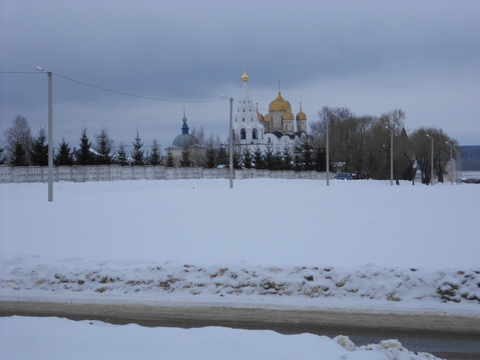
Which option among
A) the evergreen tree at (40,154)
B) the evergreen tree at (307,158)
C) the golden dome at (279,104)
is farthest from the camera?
the golden dome at (279,104)

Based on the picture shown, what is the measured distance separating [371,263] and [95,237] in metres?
8.05

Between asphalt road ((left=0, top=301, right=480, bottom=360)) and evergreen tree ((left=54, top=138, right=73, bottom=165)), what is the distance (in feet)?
182

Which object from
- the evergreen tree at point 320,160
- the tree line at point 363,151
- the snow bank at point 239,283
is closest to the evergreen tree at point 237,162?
the tree line at point 363,151

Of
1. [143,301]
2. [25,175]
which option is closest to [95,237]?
[143,301]

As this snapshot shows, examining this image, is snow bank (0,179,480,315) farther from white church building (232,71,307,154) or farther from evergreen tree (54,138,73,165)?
white church building (232,71,307,154)

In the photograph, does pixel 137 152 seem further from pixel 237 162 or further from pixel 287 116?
pixel 287 116

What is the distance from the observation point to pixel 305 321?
8.55 m

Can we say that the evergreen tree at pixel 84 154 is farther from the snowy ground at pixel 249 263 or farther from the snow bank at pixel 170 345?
the snow bank at pixel 170 345

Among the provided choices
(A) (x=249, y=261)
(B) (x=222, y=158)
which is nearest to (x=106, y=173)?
(A) (x=249, y=261)

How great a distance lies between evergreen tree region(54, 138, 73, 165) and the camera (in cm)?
6272

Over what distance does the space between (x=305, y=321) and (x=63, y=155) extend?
2319 inches

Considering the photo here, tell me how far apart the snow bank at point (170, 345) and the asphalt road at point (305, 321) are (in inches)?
45.1

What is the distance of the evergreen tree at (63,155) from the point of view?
62719mm

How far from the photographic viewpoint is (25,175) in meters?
43.5
